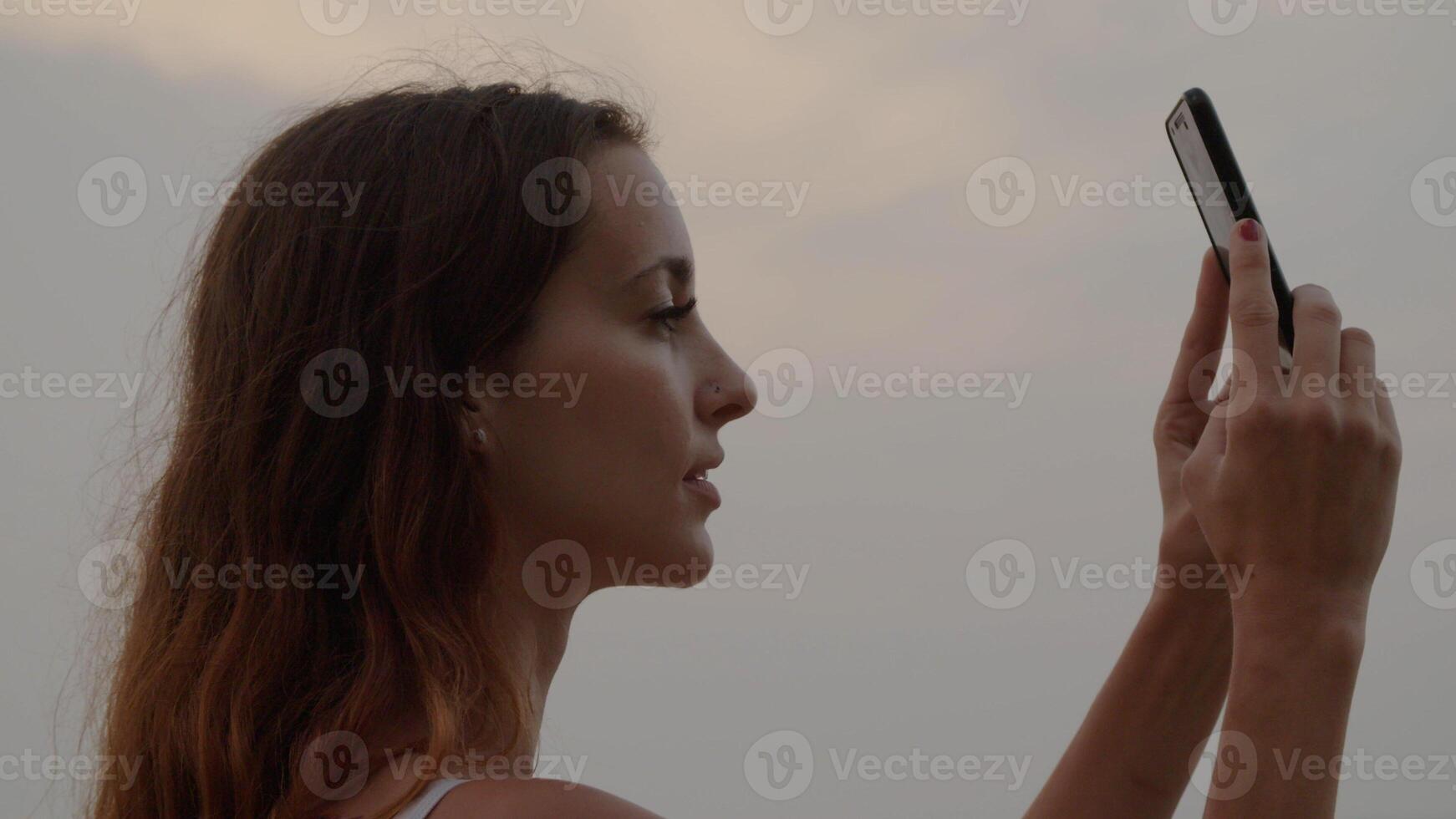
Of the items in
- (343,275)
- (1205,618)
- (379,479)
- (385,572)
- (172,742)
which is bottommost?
(172,742)

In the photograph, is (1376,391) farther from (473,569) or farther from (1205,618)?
(473,569)

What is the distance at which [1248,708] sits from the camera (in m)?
1.18

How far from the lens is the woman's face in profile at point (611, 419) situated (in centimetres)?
158

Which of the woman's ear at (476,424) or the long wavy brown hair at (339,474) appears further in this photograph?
the woman's ear at (476,424)

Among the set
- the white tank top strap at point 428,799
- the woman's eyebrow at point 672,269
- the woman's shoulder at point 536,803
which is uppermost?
the woman's eyebrow at point 672,269

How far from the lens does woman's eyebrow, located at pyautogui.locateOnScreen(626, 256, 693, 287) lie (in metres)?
1.63

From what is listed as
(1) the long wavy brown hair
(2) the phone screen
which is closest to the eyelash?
(1) the long wavy brown hair

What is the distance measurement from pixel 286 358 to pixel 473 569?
35 centimetres

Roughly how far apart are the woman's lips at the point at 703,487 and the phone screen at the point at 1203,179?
2.27ft

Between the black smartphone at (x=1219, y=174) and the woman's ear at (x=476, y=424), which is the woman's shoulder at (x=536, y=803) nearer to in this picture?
the woman's ear at (x=476, y=424)

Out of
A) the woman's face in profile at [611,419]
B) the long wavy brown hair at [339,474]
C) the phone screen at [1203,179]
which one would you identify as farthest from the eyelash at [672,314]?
the phone screen at [1203,179]

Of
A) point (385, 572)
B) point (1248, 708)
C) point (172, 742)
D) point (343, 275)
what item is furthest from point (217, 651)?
point (1248, 708)

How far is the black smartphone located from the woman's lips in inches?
27.4

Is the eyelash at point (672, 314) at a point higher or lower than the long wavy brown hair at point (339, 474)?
higher
